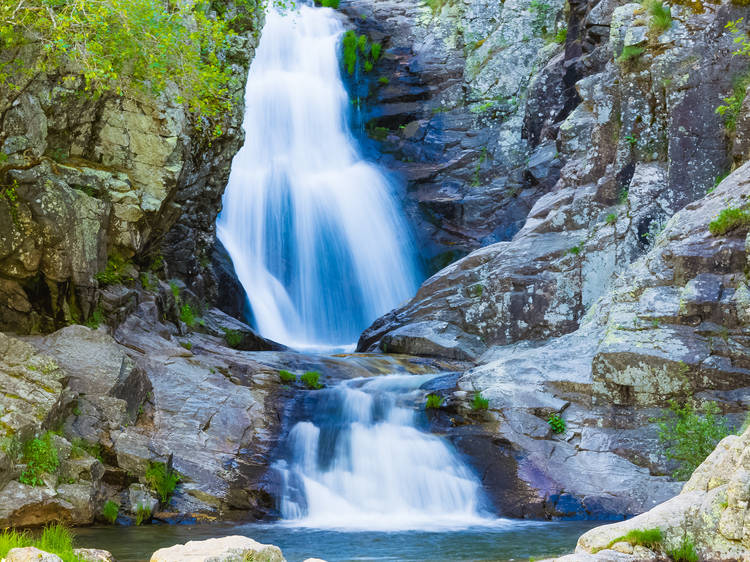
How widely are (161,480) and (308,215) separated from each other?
17200 millimetres

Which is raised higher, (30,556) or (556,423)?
(556,423)

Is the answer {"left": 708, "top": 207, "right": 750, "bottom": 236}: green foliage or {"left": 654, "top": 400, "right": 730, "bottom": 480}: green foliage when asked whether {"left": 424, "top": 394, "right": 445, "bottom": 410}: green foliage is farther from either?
{"left": 708, "top": 207, "right": 750, "bottom": 236}: green foliage

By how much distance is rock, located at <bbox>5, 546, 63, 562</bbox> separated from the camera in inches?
223

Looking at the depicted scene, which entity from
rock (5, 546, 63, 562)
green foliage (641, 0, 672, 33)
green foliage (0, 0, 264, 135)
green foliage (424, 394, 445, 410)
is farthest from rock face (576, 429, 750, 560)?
green foliage (641, 0, 672, 33)

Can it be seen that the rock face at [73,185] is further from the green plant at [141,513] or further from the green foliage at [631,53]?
the green foliage at [631,53]

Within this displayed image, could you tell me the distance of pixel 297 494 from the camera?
43.6ft

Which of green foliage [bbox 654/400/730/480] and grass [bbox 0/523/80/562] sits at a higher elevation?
green foliage [bbox 654/400/730/480]

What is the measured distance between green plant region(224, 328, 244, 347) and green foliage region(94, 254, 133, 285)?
4138 millimetres

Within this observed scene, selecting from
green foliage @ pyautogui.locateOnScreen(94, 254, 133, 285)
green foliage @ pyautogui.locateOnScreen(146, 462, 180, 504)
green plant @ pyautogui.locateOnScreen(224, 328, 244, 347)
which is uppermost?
green foliage @ pyautogui.locateOnScreen(94, 254, 133, 285)

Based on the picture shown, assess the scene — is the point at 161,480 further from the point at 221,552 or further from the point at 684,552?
the point at 684,552

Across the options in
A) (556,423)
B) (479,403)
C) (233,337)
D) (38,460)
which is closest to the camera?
(38,460)

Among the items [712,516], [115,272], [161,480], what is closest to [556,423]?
[161,480]

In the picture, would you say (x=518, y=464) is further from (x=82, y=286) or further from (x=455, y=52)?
(x=455, y=52)

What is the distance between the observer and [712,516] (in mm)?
6195
